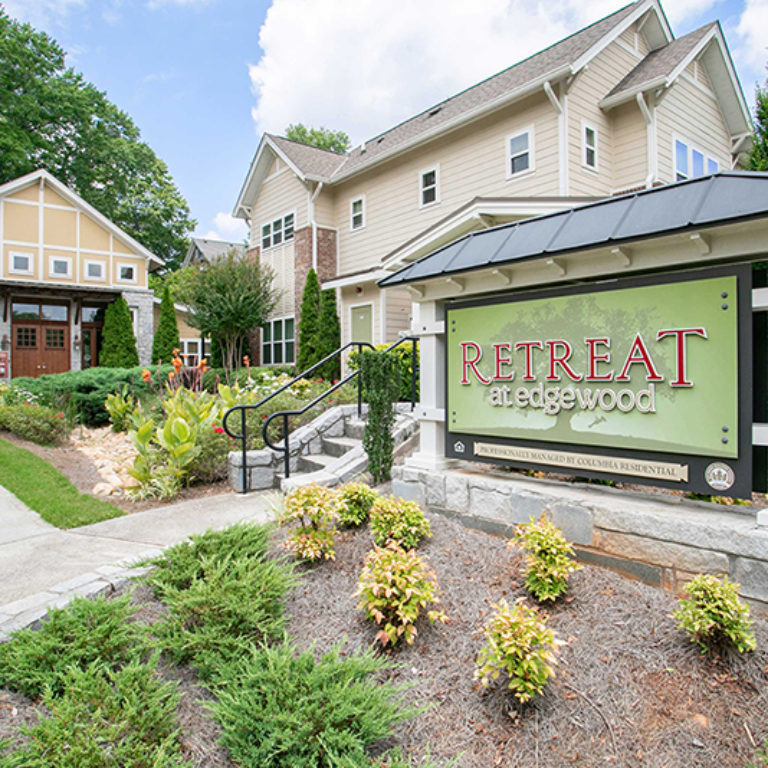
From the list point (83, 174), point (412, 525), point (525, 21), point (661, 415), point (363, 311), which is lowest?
point (412, 525)

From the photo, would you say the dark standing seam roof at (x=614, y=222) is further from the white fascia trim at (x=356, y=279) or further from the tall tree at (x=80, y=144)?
the tall tree at (x=80, y=144)

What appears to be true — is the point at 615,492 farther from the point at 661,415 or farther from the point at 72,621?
the point at 72,621

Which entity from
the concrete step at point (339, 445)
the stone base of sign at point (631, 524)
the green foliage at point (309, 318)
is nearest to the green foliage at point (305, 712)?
the stone base of sign at point (631, 524)

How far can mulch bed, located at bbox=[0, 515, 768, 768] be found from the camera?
7.09 feet

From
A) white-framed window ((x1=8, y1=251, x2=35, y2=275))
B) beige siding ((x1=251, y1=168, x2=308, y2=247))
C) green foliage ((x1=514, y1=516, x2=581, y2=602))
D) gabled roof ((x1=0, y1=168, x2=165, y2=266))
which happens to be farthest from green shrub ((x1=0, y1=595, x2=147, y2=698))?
gabled roof ((x1=0, y1=168, x2=165, y2=266))

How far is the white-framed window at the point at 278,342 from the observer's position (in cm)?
1775

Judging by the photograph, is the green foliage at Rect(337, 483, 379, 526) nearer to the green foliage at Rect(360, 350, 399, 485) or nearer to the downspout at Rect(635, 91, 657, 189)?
the green foliage at Rect(360, 350, 399, 485)

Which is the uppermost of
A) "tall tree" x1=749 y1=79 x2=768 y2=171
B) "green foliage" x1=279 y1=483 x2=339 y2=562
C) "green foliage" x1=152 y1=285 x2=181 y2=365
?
"tall tree" x1=749 y1=79 x2=768 y2=171

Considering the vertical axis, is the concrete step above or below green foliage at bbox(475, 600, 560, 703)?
above

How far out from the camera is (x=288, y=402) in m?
8.30

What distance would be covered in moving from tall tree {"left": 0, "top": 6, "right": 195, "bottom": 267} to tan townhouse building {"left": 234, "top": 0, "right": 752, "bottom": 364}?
20.2 m

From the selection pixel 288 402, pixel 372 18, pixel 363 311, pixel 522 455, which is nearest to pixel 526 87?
pixel 372 18

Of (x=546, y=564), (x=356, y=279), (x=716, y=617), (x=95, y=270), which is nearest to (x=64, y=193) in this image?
(x=95, y=270)

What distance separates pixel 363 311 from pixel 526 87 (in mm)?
6802
